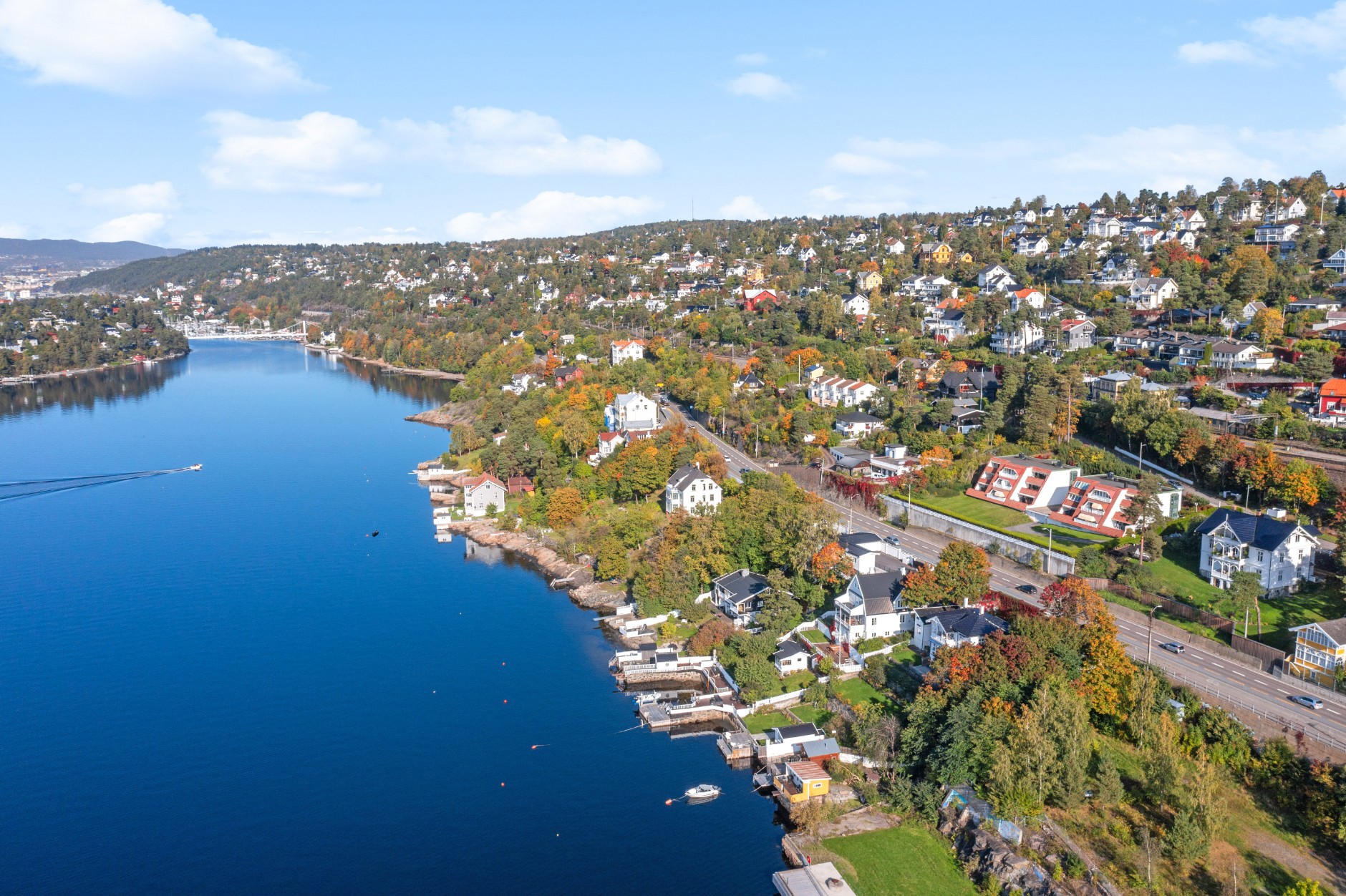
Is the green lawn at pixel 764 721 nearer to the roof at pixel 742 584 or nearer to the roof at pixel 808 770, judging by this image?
the roof at pixel 808 770

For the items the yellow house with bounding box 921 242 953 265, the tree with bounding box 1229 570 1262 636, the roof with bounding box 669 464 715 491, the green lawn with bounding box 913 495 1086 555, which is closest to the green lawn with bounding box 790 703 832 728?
the green lawn with bounding box 913 495 1086 555

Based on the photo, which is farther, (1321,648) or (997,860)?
(1321,648)

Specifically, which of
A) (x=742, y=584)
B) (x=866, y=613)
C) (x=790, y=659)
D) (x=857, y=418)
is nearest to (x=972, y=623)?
(x=866, y=613)

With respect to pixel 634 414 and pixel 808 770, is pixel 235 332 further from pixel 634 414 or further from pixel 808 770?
pixel 808 770

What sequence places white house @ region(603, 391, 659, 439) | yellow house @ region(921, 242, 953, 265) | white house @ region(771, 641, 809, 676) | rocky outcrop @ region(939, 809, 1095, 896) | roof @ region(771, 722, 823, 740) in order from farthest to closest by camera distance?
yellow house @ region(921, 242, 953, 265) < white house @ region(603, 391, 659, 439) < white house @ region(771, 641, 809, 676) < roof @ region(771, 722, 823, 740) < rocky outcrop @ region(939, 809, 1095, 896)

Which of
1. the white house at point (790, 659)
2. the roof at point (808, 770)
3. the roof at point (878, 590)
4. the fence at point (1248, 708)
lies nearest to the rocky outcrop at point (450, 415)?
the roof at point (878, 590)

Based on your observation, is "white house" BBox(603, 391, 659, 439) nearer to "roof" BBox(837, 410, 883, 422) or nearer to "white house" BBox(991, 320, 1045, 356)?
"roof" BBox(837, 410, 883, 422)
